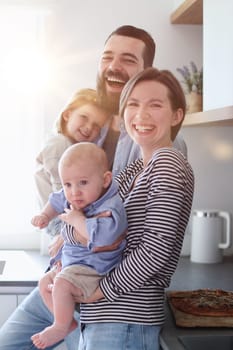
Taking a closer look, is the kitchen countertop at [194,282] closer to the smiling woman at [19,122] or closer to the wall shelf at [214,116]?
the wall shelf at [214,116]

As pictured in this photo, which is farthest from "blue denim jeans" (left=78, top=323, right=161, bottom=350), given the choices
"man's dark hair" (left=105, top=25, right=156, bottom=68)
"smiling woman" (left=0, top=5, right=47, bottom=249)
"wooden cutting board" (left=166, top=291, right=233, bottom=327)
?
"smiling woman" (left=0, top=5, right=47, bottom=249)

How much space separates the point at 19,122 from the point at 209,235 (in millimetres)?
963

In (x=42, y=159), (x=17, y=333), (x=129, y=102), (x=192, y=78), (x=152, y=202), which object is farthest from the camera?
(x=192, y=78)

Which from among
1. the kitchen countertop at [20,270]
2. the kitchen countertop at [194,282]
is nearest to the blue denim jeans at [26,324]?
the kitchen countertop at [20,270]

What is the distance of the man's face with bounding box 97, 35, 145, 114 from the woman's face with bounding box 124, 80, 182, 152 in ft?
2.06

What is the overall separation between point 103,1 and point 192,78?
1.67 feet

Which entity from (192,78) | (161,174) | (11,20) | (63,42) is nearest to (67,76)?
(63,42)

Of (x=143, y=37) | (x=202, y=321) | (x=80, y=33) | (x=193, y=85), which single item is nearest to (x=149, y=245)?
(x=202, y=321)

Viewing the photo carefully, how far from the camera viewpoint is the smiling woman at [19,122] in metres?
2.86

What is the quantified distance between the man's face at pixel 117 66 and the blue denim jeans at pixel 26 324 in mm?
720

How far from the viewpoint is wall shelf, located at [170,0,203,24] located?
8.03ft

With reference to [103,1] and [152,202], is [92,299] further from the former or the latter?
[103,1]

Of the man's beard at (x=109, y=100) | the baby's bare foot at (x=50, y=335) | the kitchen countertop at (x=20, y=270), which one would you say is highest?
the man's beard at (x=109, y=100)

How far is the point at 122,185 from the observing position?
176 centimetres
